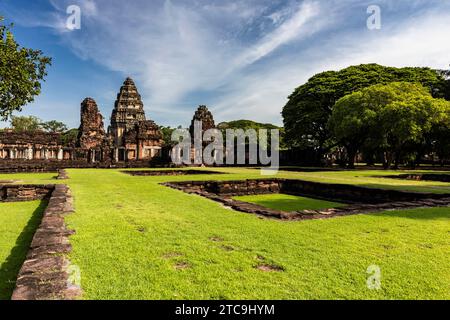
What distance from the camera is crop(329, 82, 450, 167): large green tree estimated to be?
77.7 feet

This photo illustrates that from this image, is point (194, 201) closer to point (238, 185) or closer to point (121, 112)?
point (238, 185)

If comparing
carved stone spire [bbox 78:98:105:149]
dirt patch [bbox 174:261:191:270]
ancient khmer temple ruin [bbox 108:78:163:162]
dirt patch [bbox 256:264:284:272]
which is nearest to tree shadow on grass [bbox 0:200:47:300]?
dirt patch [bbox 174:261:191:270]

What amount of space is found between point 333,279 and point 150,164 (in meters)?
31.8

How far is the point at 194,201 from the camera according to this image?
8023 millimetres

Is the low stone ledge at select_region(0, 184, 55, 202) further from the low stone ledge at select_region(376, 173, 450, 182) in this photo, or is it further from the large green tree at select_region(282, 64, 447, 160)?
the large green tree at select_region(282, 64, 447, 160)

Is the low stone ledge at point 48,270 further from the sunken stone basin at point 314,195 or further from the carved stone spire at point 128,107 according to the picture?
the carved stone spire at point 128,107

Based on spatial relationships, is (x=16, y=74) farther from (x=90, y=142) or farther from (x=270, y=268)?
(x=90, y=142)

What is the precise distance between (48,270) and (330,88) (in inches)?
1378

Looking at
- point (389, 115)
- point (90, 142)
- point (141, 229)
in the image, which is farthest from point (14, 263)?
point (90, 142)

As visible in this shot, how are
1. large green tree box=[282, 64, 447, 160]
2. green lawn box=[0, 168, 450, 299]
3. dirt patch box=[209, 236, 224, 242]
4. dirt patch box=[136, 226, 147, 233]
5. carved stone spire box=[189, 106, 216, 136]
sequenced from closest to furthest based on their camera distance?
green lawn box=[0, 168, 450, 299] < dirt patch box=[209, 236, 224, 242] < dirt patch box=[136, 226, 147, 233] < large green tree box=[282, 64, 447, 160] < carved stone spire box=[189, 106, 216, 136]

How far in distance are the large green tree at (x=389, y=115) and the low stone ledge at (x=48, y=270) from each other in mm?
24315

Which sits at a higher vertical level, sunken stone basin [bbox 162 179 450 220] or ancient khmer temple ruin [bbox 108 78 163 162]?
ancient khmer temple ruin [bbox 108 78 163 162]

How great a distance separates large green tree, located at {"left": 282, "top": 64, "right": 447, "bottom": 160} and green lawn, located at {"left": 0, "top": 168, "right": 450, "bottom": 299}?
29458mm
